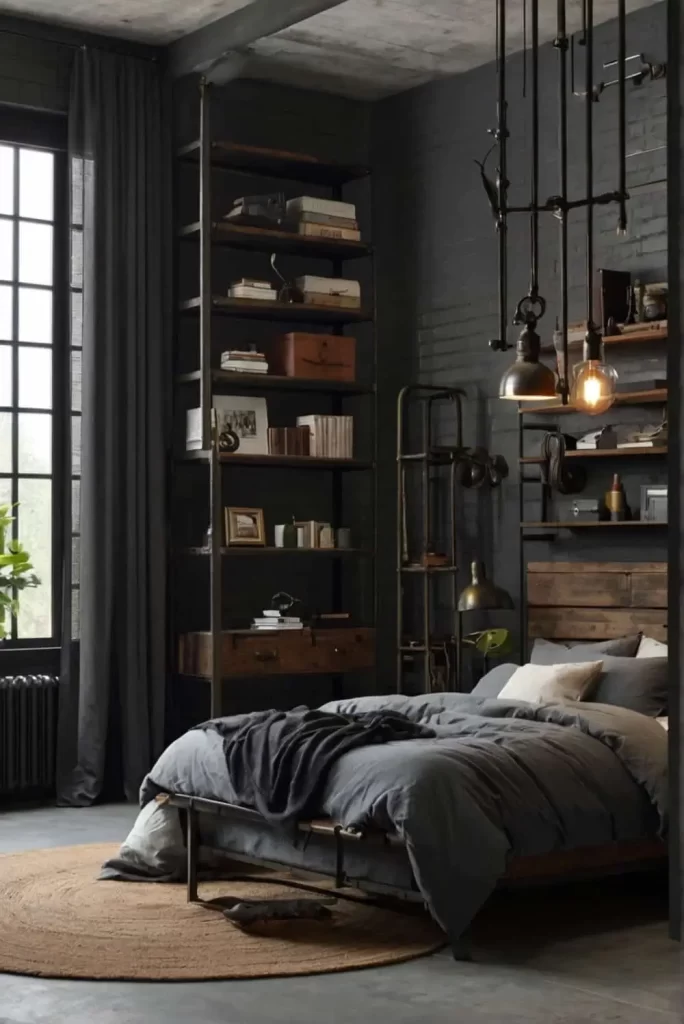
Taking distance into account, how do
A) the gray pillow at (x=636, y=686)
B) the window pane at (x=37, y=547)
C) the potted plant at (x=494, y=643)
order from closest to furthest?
1. the gray pillow at (x=636, y=686)
2. the potted plant at (x=494, y=643)
3. the window pane at (x=37, y=547)

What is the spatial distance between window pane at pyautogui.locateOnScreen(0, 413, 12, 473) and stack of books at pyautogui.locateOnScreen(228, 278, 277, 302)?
1.30 metres

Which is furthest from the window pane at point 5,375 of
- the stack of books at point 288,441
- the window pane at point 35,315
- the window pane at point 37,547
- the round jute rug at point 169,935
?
the round jute rug at point 169,935

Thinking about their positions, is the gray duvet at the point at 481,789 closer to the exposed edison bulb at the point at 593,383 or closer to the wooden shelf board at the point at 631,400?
the exposed edison bulb at the point at 593,383

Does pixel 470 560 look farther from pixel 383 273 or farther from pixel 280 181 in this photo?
pixel 280 181

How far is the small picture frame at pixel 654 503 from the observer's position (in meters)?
6.91

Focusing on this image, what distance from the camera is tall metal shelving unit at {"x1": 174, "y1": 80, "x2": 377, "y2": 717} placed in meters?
7.87

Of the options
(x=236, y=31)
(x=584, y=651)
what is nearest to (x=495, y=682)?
(x=584, y=651)

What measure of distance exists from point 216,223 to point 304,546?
1730 millimetres

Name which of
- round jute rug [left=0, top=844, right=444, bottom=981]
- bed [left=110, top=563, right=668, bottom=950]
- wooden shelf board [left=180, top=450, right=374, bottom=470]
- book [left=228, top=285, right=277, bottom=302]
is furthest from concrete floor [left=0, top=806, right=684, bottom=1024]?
book [left=228, top=285, right=277, bottom=302]

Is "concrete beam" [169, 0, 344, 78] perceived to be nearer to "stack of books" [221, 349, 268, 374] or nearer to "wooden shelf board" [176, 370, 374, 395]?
"stack of books" [221, 349, 268, 374]

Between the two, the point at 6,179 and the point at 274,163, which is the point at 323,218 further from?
the point at 6,179

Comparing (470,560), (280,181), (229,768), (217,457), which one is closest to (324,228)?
(280,181)

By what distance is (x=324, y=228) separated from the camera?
27.0 feet

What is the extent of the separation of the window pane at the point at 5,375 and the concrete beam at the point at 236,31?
5.57 ft
